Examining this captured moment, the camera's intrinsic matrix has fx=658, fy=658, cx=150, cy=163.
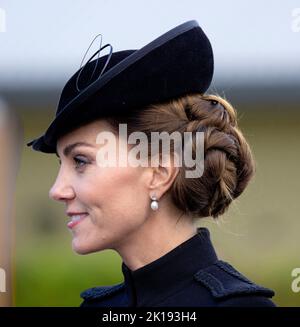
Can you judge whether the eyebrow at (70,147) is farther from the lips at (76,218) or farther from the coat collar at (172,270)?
the coat collar at (172,270)

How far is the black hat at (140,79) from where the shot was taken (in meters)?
1.34

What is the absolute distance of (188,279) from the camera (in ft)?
4.54

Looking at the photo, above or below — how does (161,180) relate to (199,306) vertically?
above

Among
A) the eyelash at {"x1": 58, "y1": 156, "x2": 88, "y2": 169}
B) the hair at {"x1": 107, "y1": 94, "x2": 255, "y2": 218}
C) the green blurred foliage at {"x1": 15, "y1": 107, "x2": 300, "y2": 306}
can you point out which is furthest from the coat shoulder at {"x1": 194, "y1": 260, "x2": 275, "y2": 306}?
the eyelash at {"x1": 58, "y1": 156, "x2": 88, "y2": 169}

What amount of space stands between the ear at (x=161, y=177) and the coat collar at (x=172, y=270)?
126 mm

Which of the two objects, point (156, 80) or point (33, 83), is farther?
point (33, 83)

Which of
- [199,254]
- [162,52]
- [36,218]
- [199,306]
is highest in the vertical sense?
[162,52]

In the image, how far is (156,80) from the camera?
135cm

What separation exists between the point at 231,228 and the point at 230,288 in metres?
→ 0.34

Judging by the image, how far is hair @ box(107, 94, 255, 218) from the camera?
1.34 meters

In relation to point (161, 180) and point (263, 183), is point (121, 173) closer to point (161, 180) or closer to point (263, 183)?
point (161, 180)

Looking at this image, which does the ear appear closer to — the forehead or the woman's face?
the woman's face

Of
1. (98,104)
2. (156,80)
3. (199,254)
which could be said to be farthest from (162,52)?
Answer: (199,254)

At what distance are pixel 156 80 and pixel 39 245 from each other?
0.60m
